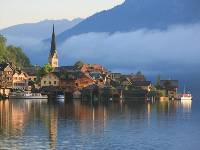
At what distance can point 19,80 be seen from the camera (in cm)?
17912

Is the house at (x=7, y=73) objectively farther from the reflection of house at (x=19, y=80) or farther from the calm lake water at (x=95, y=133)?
the calm lake water at (x=95, y=133)

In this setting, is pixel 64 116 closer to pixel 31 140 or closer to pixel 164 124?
pixel 164 124

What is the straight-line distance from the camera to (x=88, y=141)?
190 ft

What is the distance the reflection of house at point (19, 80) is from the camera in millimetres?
176525

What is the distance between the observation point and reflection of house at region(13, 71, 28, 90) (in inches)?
6950

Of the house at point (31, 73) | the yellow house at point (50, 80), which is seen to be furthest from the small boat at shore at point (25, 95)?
the house at point (31, 73)

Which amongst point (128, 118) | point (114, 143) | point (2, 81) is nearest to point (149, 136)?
point (114, 143)

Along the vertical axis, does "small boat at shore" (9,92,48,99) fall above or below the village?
below

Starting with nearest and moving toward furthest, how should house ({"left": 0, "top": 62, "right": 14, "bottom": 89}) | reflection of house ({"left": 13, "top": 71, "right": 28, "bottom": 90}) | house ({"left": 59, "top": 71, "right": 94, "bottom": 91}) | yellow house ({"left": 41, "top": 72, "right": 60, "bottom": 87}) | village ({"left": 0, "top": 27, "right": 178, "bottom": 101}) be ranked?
village ({"left": 0, "top": 27, "right": 178, "bottom": 101})
house ({"left": 59, "top": 71, "right": 94, "bottom": 91})
yellow house ({"left": 41, "top": 72, "right": 60, "bottom": 87})
house ({"left": 0, "top": 62, "right": 14, "bottom": 89})
reflection of house ({"left": 13, "top": 71, "right": 28, "bottom": 90})

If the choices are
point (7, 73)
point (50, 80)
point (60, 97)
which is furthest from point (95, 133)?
point (7, 73)

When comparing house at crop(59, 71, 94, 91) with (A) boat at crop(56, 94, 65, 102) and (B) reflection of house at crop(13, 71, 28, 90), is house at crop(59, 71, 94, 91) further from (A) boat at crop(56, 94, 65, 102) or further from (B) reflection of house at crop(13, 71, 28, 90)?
(B) reflection of house at crop(13, 71, 28, 90)

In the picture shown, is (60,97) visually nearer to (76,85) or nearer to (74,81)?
(76,85)

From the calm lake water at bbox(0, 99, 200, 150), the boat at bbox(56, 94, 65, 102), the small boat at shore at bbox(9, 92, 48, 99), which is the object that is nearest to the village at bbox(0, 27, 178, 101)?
the small boat at shore at bbox(9, 92, 48, 99)

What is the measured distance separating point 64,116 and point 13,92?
72687 mm
